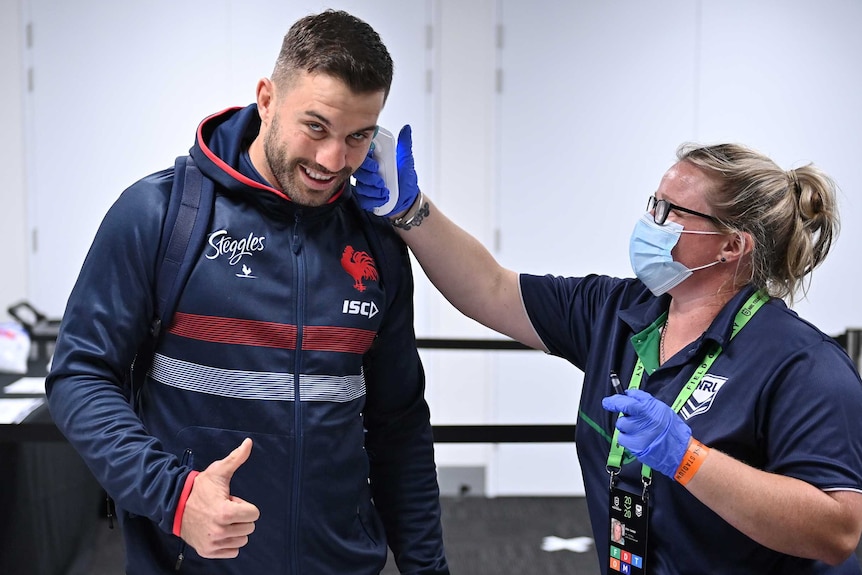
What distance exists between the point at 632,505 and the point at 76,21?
352cm

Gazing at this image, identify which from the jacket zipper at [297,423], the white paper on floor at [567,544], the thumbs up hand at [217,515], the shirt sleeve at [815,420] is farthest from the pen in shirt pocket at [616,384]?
the white paper on floor at [567,544]

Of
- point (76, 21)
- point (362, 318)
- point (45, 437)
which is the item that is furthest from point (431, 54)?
point (362, 318)

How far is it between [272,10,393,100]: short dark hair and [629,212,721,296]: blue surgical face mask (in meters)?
0.64

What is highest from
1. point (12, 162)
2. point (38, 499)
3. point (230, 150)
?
point (230, 150)

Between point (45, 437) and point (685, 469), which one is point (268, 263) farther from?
point (45, 437)

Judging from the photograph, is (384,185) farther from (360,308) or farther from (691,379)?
(691,379)

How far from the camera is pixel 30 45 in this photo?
388 cm

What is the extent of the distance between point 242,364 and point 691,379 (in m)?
0.80

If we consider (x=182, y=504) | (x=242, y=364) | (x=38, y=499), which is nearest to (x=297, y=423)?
(x=242, y=364)

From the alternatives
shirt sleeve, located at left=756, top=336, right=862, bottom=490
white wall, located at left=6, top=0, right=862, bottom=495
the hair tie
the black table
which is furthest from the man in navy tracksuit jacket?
white wall, located at left=6, top=0, right=862, bottom=495

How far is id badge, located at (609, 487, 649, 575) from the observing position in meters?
1.49

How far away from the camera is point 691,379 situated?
151 cm

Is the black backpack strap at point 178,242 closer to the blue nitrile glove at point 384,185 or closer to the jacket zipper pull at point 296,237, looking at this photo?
the jacket zipper pull at point 296,237

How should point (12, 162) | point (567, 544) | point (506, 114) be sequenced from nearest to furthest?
1. point (567, 544)
2. point (12, 162)
3. point (506, 114)
